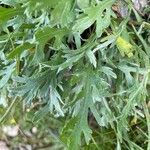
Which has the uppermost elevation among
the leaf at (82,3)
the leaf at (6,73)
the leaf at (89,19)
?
Answer: the leaf at (82,3)

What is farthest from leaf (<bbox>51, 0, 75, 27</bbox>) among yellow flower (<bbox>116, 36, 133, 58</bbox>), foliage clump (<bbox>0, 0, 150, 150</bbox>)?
yellow flower (<bbox>116, 36, 133, 58</bbox>)

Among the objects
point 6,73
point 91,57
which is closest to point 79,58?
point 91,57

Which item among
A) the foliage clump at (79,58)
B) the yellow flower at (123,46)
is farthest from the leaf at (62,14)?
the yellow flower at (123,46)

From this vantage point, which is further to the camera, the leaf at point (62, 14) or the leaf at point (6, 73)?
the leaf at point (6, 73)

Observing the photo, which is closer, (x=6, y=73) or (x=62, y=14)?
(x=62, y=14)

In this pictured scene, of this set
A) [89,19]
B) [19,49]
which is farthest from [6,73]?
[89,19]

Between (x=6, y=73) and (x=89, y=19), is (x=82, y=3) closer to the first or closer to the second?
(x=89, y=19)

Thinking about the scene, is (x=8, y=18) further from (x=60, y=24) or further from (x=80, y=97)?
(x=80, y=97)

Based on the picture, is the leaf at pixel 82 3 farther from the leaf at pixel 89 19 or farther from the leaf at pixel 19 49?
the leaf at pixel 19 49

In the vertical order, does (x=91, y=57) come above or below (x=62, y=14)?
below

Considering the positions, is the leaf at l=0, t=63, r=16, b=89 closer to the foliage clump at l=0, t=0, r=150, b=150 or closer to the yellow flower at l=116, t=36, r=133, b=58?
the foliage clump at l=0, t=0, r=150, b=150

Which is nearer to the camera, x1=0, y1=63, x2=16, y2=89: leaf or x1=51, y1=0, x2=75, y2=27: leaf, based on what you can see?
x1=51, y1=0, x2=75, y2=27: leaf

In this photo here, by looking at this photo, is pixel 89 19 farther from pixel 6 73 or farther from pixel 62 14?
pixel 6 73
